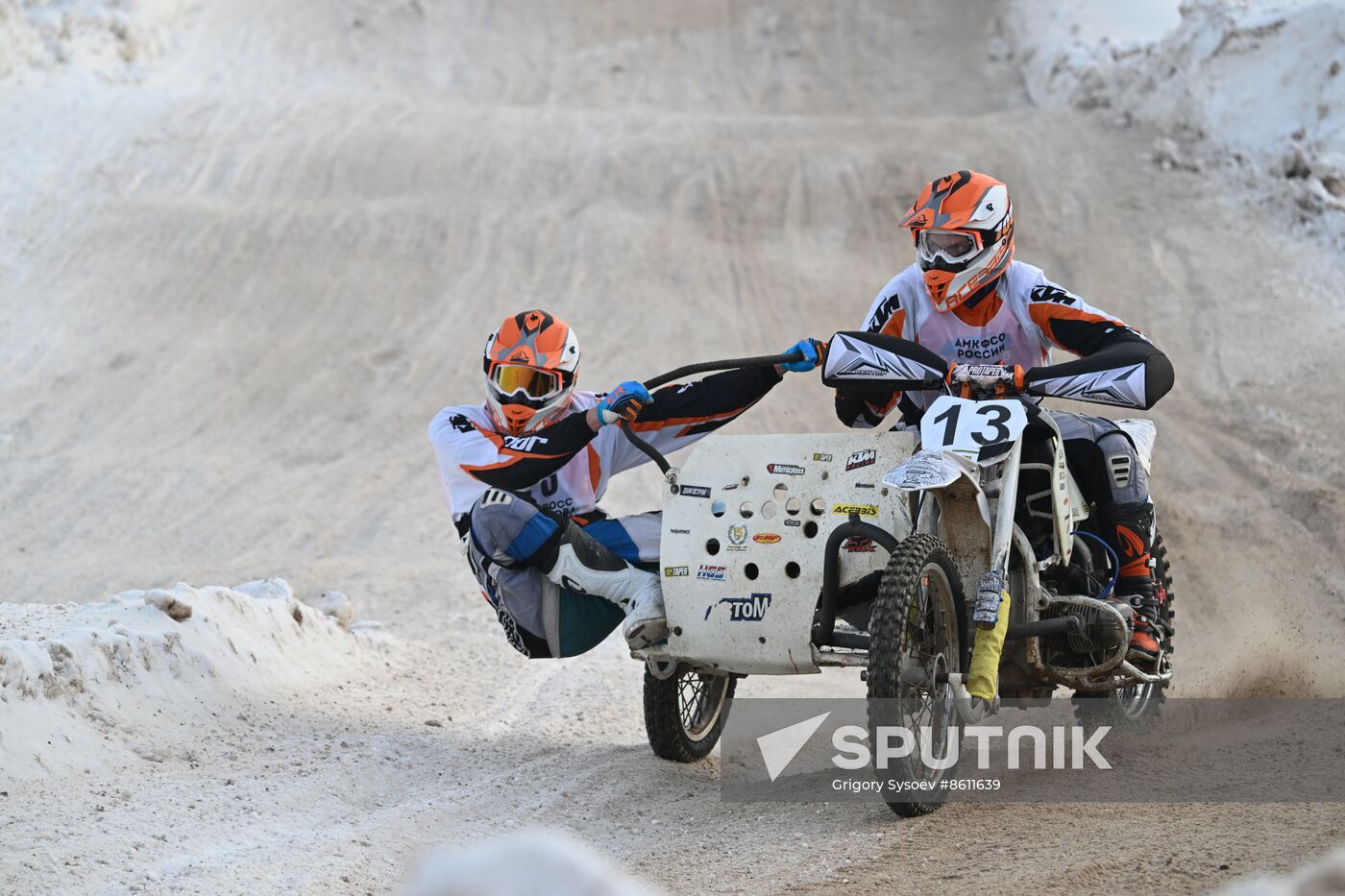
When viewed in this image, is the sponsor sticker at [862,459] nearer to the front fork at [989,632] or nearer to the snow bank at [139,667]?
the front fork at [989,632]

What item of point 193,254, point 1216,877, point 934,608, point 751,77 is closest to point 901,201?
point 751,77

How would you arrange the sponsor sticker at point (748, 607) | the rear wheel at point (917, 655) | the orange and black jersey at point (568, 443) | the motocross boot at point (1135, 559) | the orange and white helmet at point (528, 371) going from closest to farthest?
the rear wheel at point (917, 655) → the sponsor sticker at point (748, 607) → the motocross boot at point (1135, 559) → the orange and black jersey at point (568, 443) → the orange and white helmet at point (528, 371)

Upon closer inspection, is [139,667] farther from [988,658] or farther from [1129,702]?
[1129,702]

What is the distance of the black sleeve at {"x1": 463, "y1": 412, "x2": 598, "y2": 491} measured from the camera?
6289mm

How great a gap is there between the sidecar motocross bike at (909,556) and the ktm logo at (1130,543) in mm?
91

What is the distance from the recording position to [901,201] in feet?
56.1

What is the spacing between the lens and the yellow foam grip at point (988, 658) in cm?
511

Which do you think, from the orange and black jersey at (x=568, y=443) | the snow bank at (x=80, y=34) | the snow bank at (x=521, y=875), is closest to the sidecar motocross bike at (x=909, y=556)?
the orange and black jersey at (x=568, y=443)

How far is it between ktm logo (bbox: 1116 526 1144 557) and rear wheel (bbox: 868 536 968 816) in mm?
1101

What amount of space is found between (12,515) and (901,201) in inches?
404

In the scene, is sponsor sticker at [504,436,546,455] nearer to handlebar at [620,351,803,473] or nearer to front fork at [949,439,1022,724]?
handlebar at [620,351,803,473]

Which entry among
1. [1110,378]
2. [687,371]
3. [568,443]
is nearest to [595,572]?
[568,443]

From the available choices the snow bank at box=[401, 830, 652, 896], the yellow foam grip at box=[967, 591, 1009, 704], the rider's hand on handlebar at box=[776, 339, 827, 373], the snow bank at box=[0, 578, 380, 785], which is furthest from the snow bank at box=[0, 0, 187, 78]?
the snow bank at box=[401, 830, 652, 896]

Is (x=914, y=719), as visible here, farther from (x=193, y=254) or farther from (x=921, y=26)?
(x=921, y=26)
